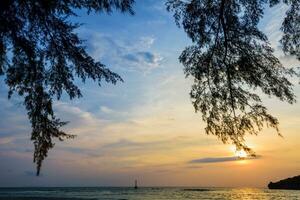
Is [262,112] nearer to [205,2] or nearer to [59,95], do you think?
[205,2]

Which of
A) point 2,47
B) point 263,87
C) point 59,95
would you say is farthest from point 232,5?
point 2,47

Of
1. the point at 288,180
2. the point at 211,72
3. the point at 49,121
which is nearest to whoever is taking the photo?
the point at 49,121

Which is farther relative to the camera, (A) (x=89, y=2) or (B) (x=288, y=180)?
(B) (x=288, y=180)

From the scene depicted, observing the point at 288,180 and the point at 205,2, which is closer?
the point at 205,2

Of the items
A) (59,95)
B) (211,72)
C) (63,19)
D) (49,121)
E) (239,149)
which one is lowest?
(239,149)

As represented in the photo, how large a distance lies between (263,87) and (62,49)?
429cm

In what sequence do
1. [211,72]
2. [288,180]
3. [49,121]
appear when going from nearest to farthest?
[49,121], [211,72], [288,180]

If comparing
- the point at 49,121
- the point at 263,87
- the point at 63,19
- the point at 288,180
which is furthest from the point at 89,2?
the point at 288,180

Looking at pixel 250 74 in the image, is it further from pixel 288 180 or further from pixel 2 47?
pixel 288 180

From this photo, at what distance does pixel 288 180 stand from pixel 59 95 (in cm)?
20446

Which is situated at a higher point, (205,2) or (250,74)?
(205,2)

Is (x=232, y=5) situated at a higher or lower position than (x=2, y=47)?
higher

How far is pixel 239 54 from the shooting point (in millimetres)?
8586

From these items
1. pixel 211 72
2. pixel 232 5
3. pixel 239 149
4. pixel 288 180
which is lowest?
pixel 239 149
